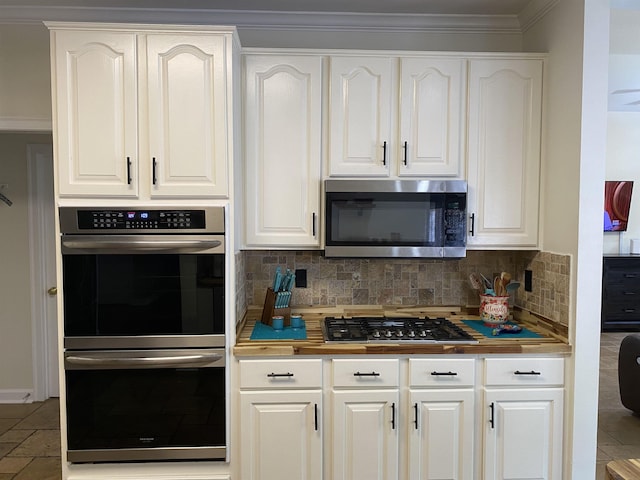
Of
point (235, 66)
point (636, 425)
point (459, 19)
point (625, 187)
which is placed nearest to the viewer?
point (235, 66)

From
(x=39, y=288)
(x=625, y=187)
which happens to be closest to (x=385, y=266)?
(x=39, y=288)

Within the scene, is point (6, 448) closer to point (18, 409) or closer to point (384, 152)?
point (18, 409)

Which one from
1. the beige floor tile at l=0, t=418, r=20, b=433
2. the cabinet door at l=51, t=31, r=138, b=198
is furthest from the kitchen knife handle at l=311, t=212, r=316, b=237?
the beige floor tile at l=0, t=418, r=20, b=433

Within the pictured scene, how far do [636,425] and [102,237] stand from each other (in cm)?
383

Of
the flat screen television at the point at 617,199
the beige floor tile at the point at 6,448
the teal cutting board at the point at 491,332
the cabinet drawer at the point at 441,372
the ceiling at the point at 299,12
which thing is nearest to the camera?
the cabinet drawer at the point at 441,372

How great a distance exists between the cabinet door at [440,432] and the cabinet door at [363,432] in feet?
0.34

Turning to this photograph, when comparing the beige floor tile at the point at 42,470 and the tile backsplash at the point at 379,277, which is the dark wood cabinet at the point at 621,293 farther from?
the beige floor tile at the point at 42,470

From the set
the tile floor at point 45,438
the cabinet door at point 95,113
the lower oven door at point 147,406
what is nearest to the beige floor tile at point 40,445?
the tile floor at point 45,438

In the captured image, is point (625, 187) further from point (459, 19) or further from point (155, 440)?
point (155, 440)

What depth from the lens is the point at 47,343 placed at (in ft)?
11.7

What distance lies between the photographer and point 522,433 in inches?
86.4

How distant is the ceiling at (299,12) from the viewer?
2490mm

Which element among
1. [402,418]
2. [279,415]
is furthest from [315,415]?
[402,418]

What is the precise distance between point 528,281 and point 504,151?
76 centimetres
